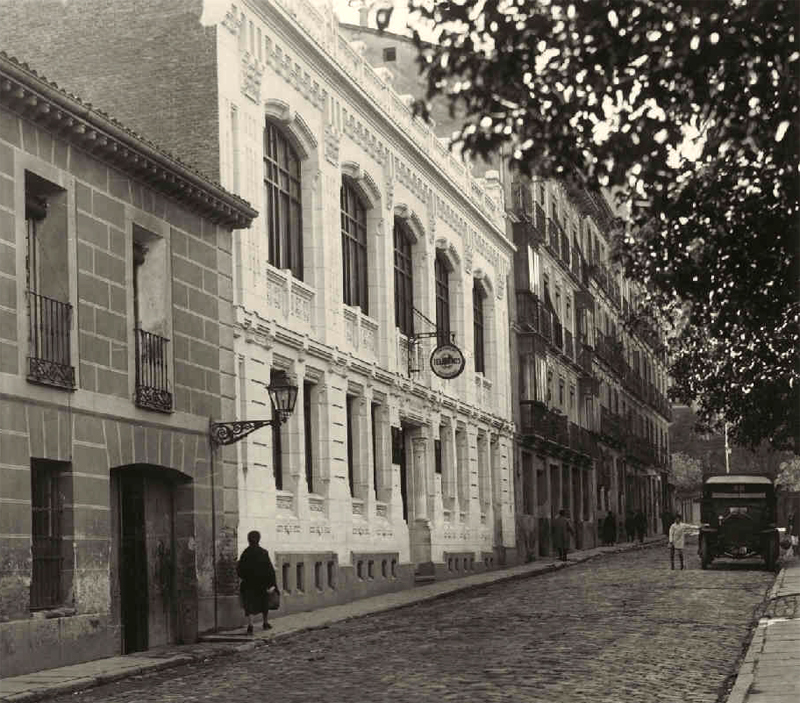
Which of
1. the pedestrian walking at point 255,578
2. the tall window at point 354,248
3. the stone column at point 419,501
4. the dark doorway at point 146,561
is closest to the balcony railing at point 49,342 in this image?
the dark doorway at point 146,561

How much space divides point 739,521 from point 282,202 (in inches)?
644

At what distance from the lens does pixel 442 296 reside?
3797 centimetres

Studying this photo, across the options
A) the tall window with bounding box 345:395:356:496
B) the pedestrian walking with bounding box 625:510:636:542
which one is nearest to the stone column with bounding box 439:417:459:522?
the tall window with bounding box 345:395:356:496

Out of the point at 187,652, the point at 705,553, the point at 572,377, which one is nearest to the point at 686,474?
the point at 572,377

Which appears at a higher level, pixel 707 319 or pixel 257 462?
pixel 707 319

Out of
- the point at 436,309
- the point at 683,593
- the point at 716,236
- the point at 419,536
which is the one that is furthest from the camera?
the point at 436,309

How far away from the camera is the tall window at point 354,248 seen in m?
29.8

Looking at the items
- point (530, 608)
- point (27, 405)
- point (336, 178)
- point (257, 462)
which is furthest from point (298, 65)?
point (27, 405)

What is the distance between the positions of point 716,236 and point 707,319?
10.2 ft

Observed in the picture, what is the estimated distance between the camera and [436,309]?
37.0 metres

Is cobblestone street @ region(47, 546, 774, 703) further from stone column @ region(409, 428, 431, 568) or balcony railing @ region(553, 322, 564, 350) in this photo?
balcony railing @ region(553, 322, 564, 350)

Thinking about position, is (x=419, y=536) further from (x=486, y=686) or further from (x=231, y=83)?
(x=486, y=686)

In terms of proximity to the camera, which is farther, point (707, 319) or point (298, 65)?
point (298, 65)

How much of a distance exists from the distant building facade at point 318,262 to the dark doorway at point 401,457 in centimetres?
8
